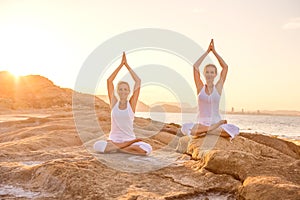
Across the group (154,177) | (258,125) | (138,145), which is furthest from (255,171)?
(258,125)

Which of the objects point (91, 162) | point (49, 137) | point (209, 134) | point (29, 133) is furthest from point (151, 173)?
point (29, 133)

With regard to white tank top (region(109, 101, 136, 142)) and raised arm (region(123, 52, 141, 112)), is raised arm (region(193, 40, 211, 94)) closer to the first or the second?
raised arm (region(123, 52, 141, 112))

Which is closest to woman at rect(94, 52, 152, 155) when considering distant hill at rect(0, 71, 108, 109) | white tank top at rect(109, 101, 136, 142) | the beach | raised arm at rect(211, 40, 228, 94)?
white tank top at rect(109, 101, 136, 142)

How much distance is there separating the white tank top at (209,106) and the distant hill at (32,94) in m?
20.8

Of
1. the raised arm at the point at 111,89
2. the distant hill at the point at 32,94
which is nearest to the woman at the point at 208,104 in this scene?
the raised arm at the point at 111,89

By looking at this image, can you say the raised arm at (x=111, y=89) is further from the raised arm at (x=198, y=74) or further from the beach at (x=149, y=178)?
the raised arm at (x=198, y=74)

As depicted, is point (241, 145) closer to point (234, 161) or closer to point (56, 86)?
point (234, 161)

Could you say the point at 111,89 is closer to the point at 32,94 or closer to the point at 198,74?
the point at 198,74

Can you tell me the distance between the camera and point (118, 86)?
6875mm

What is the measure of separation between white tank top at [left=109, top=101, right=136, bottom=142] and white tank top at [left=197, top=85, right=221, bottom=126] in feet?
5.15

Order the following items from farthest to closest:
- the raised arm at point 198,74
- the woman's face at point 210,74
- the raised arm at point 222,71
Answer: the raised arm at point 198,74
the raised arm at point 222,71
the woman's face at point 210,74

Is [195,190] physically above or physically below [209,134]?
below

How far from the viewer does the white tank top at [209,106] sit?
7172mm

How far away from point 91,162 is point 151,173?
3.16 feet
